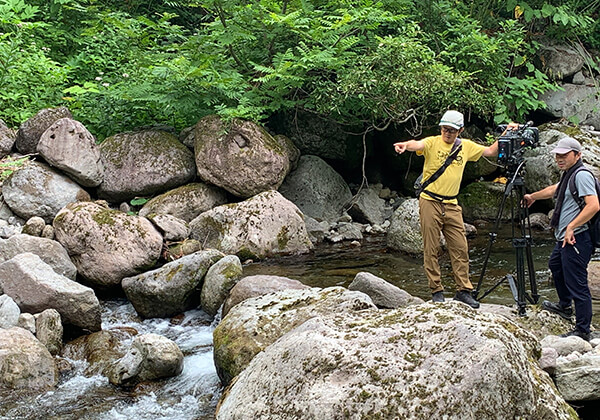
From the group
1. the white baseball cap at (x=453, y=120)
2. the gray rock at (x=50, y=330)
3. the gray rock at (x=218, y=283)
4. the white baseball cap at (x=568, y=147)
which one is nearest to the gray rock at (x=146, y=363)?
the gray rock at (x=50, y=330)

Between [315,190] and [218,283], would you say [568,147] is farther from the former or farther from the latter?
[315,190]

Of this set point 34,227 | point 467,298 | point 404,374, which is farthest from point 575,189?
point 34,227

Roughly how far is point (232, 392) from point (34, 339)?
3.03m

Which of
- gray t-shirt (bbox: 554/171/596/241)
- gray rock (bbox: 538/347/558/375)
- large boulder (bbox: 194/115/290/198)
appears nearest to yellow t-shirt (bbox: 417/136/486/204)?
gray t-shirt (bbox: 554/171/596/241)

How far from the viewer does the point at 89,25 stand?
1562cm

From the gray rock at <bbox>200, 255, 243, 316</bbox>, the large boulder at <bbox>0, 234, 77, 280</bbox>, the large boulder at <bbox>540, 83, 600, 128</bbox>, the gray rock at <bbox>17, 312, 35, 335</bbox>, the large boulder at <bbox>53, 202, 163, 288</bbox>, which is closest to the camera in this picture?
the gray rock at <bbox>17, 312, 35, 335</bbox>

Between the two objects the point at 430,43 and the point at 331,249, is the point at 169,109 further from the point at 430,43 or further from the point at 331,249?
the point at 430,43

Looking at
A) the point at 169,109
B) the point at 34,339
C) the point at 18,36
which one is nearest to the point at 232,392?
the point at 34,339

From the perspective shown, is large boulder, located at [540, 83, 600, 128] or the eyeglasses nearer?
the eyeglasses

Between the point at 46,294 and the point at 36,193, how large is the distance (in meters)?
3.49

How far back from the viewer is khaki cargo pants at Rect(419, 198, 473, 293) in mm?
6559

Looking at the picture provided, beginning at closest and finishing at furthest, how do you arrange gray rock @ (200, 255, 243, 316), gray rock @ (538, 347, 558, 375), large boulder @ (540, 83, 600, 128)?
gray rock @ (538, 347, 558, 375) → gray rock @ (200, 255, 243, 316) → large boulder @ (540, 83, 600, 128)

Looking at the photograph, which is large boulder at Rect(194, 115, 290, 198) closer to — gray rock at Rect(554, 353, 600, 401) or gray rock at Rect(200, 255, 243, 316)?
gray rock at Rect(200, 255, 243, 316)

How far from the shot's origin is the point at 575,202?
5.75 metres
